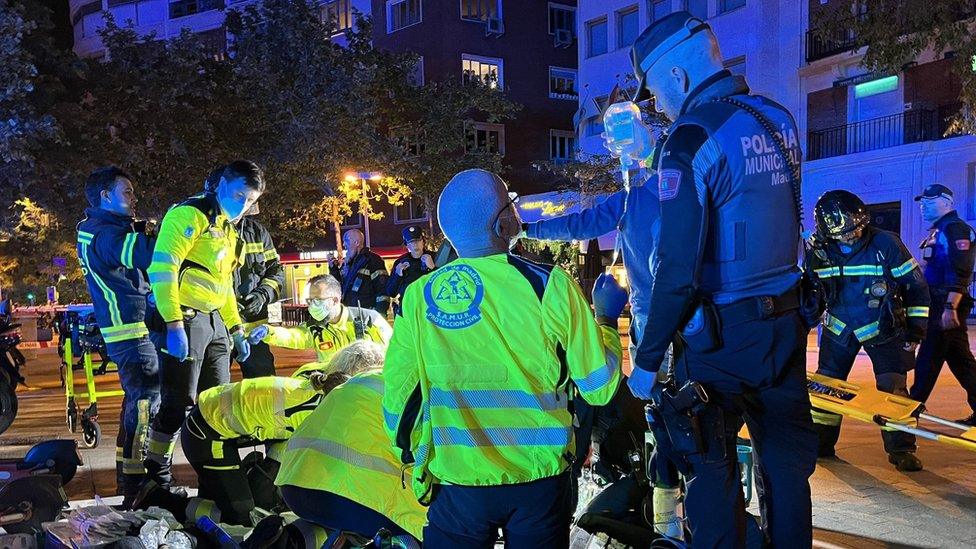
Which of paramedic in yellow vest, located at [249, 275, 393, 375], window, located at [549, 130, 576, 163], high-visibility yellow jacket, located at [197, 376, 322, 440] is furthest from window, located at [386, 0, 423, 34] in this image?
high-visibility yellow jacket, located at [197, 376, 322, 440]

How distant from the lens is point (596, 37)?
1162 inches

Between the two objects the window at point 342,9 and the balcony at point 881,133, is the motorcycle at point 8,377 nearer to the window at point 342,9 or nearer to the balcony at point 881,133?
the balcony at point 881,133

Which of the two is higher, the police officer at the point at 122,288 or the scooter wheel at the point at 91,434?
the police officer at the point at 122,288

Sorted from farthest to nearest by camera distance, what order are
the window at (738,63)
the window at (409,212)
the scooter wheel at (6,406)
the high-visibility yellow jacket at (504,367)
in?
the window at (409,212)
the window at (738,63)
the scooter wheel at (6,406)
the high-visibility yellow jacket at (504,367)

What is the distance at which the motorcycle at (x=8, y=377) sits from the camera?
7961mm

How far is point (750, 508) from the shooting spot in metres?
4.62

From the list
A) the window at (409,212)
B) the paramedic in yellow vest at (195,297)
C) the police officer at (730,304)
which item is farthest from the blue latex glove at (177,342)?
the window at (409,212)

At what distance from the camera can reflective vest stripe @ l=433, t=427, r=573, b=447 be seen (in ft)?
7.93

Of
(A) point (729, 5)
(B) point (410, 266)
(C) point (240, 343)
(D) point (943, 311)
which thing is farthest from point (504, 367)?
(A) point (729, 5)

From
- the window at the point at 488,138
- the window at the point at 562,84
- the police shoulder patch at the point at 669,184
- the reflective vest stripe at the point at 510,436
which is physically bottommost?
the reflective vest stripe at the point at 510,436

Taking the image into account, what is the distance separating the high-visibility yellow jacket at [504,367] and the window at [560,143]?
32033 mm

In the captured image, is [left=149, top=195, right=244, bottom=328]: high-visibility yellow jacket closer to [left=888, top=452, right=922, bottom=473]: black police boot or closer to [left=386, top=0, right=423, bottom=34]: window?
[left=888, top=452, right=922, bottom=473]: black police boot

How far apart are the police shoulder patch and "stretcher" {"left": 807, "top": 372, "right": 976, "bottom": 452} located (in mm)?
2015

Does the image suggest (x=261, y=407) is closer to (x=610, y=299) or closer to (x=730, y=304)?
(x=610, y=299)
